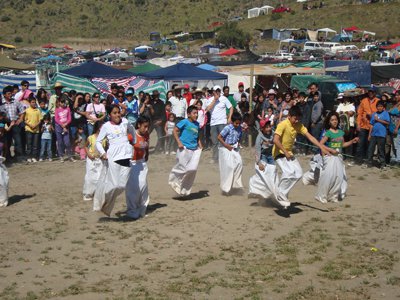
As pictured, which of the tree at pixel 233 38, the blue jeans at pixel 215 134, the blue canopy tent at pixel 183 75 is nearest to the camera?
the blue jeans at pixel 215 134

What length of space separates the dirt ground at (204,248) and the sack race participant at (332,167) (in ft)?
0.77

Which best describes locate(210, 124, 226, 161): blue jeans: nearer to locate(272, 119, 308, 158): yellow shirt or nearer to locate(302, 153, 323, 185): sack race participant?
locate(302, 153, 323, 185): sack race participant

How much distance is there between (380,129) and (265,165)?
5.16 m

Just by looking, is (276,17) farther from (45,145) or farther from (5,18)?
(45,145)

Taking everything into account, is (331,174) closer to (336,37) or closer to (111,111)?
(111,111)

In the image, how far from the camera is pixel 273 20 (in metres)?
74.4

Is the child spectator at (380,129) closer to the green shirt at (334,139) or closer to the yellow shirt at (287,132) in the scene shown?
the green shirt at (334,139)

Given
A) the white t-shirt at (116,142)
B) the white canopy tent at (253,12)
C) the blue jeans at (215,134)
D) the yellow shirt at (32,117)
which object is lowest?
the blue jeans at (215,134)

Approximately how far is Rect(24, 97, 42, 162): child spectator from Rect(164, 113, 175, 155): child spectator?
3.20m

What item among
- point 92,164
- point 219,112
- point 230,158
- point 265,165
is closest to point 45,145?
point 219,112

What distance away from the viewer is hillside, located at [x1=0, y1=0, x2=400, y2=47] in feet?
229

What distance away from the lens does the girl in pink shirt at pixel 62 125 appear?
636 inches

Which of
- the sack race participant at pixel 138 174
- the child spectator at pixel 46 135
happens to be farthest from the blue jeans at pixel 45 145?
the sack race participant at pixel 138 174

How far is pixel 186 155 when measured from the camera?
11414 millimetres
